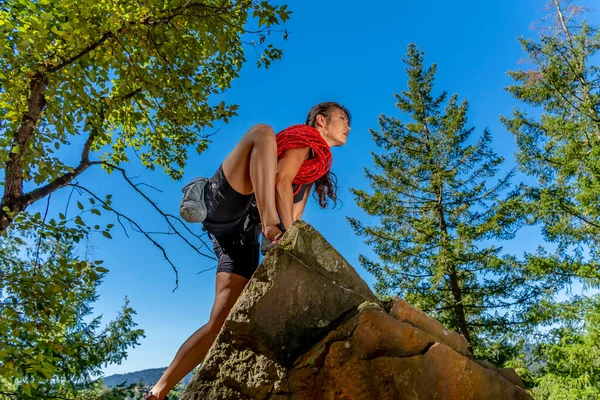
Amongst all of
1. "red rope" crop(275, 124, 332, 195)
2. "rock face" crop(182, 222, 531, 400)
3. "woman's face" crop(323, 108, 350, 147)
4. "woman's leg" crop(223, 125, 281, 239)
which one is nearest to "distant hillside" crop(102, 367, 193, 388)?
"rock face" crop(182, 222, 531, 400)

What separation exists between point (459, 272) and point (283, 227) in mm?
10092

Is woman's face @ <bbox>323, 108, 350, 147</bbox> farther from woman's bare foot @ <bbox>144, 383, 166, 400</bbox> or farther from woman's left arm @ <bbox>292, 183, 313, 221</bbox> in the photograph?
woman's bare foot @ <bbox>144, 383, 166, 400</bbox>

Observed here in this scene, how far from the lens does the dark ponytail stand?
2746 millimetres

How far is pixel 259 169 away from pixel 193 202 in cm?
50

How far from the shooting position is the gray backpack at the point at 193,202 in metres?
2.27

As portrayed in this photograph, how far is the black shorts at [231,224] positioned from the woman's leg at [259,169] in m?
0.07

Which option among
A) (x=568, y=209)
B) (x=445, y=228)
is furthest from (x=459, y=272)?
(x=568, y=209)

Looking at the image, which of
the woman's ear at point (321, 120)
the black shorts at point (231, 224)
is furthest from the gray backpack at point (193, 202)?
the woman's ear at point (321, 120)

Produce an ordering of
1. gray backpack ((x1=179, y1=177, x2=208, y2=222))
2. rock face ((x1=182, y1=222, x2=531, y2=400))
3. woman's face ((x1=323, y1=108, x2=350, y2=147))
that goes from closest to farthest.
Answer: rock face ((x1=182, y1=222, x2=531, y2=400)), gray backpack ((x1=179, y1=177, x2=208, y2=222)), woman's face ((x1=323, y1=108, x2=350, y2=147))

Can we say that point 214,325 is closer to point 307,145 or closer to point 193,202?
point 193,202

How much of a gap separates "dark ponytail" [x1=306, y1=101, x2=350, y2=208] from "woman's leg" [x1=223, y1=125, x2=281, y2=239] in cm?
65

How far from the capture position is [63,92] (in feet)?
12.7

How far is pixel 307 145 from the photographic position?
2346 millimetres

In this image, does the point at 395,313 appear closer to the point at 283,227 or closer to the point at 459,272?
the point at 283,227
